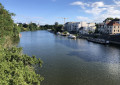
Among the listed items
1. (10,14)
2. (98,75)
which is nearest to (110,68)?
(98,75)

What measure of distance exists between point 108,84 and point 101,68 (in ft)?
15.3

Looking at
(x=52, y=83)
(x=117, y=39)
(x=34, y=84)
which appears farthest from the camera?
(x=117, y=39)

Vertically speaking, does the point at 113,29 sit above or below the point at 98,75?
above

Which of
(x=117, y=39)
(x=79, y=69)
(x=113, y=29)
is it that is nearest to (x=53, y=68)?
(x=79, y=69)

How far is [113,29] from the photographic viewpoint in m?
50.5

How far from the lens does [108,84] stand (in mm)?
12695

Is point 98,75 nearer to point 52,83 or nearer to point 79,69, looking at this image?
point 79,69

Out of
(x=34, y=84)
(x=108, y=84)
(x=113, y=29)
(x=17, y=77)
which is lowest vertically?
(x=108, y=84)

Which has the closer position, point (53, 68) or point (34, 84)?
point (34, 84)

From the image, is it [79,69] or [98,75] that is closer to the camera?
[98,75]

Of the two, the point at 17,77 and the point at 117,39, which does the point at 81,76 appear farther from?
the point at 117,39

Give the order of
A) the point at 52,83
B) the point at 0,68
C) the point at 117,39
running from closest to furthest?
the point at 0,68 → the point at 52,83 → the point at 117,39

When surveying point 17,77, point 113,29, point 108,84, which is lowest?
point 108,84

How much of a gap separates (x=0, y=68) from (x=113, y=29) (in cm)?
5228
